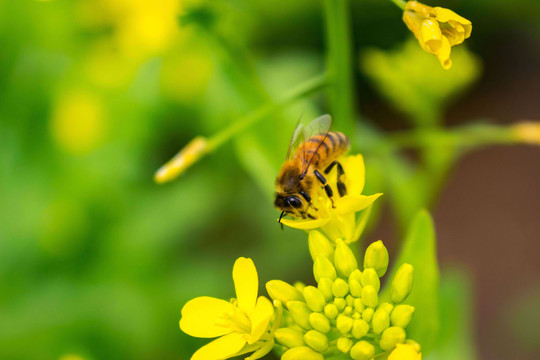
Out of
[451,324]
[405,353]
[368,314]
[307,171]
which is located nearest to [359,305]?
[368,314]

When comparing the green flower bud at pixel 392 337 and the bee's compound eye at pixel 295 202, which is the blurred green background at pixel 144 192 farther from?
the green flower bud at pixel 392 337

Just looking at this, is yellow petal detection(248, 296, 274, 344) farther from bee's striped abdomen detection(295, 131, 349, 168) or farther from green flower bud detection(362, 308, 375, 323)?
bee's striped abdomen detection(295, 131, 349, 168)

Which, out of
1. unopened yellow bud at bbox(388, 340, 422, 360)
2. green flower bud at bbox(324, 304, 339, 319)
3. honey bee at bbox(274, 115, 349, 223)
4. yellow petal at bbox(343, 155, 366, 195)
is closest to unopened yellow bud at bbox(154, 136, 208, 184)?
honey bee at bbox(274, 115, 349, 223)

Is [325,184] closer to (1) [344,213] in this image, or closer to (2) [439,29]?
(1) [344,213]

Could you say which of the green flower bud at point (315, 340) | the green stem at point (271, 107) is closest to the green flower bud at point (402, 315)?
the green flower bud at point (315, 340)

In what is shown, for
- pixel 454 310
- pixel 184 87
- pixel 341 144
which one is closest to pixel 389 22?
pixel 184 87
